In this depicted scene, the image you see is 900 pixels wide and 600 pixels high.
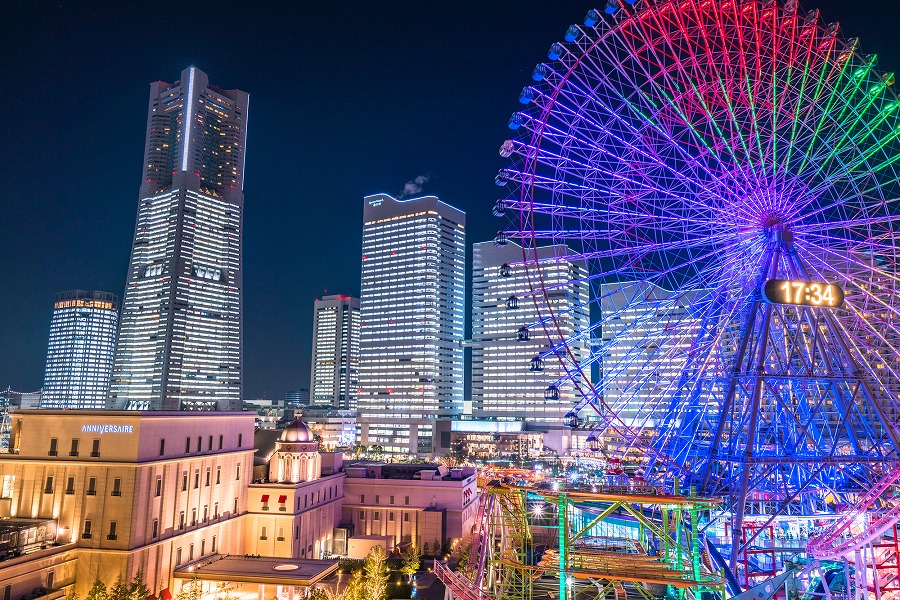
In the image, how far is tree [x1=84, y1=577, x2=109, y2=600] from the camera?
37844 millimetres

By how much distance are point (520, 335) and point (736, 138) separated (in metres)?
17.0

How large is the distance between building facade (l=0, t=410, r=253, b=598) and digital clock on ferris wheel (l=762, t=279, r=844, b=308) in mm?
39785

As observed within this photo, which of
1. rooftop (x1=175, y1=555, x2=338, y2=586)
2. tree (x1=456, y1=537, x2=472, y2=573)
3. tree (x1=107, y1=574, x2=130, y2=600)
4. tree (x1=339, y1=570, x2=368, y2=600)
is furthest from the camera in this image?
tree (x1=456, y1=537, x2=472, y2=573)

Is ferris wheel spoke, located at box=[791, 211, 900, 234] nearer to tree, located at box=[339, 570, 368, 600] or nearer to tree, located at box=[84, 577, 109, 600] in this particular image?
tree, located at box=[339, 570, 368, 600]

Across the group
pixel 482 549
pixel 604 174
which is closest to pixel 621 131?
pixel 604 174

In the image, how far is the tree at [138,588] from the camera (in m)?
39.0

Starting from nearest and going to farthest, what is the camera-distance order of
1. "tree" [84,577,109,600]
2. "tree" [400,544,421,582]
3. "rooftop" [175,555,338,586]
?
1. "tree" [84,577,109,600]
2. "rooftop" [175,555,338,586]
3. "tree" [400,544,421,582]

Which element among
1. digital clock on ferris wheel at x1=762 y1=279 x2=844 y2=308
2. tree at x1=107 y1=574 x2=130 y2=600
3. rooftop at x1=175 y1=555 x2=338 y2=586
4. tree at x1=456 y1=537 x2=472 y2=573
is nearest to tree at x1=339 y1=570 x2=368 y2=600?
rooftop at x1=175 y1=555 x2=338 y2=586

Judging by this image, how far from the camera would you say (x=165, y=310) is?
650 feet

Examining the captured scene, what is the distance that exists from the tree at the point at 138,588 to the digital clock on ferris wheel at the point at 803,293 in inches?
1556

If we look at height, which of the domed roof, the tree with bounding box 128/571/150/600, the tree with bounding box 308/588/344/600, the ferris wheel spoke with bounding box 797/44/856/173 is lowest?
the tree with bounding box 308/588/344/600

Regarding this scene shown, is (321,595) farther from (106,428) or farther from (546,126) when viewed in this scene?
(546,126)

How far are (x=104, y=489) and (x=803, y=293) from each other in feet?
144

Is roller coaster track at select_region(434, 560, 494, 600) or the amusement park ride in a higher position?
the amusement park ride
